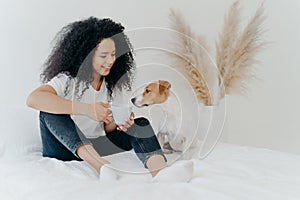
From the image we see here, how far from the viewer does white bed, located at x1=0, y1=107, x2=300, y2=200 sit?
3.57 feet

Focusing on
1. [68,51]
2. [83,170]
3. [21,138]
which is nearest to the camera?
[83,170]

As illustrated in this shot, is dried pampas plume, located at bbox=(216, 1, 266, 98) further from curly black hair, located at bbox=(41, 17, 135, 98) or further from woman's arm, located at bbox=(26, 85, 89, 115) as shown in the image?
woman's arm, located at bbox=(26, 85, 89, 115)

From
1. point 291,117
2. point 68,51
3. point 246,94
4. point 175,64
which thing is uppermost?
point 68,51

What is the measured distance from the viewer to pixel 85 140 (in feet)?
5.15

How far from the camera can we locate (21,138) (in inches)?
67.0

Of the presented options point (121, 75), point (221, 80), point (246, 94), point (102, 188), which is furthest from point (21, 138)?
point (246, 94)

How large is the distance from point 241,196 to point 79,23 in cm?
129

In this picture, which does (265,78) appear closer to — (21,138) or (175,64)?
(175,64)

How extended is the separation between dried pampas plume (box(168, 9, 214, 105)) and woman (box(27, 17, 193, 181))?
21.6 inches

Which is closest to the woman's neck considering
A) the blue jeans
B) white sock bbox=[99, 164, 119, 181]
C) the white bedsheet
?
the blue jeans

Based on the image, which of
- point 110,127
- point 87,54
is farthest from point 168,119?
point 87,54

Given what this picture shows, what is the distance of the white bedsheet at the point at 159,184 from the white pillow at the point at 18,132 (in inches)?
2.2

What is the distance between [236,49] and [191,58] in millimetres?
299

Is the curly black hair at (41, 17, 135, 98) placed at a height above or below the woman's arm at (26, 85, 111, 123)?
above
